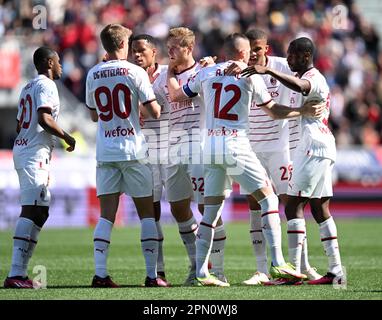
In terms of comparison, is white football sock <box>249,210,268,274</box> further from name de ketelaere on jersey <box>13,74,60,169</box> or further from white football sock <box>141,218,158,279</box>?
name de ketelaere on jersey <box>13,74,60,169</box>

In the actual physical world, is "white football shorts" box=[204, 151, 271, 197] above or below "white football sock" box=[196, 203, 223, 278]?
above

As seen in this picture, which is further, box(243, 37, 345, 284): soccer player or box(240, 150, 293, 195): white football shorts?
box(240, 150, 293, 195): white football shorts

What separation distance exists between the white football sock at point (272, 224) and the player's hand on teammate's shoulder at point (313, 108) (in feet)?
3.07

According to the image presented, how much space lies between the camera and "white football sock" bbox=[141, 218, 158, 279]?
33.0ft

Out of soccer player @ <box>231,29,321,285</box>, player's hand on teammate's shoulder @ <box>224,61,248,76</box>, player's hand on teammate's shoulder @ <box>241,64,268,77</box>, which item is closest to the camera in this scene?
player's hand on teammate's shoulder @ <box>241,64,268,77</box>

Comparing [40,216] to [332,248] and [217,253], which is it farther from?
[332,248]

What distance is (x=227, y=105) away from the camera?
985 centimetres

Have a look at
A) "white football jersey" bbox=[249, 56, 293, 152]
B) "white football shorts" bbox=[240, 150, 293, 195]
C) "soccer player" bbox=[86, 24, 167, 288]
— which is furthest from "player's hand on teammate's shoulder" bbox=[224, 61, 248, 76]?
"white football shorts" bbox=[240, 150, 293, 195]

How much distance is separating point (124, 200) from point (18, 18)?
20.3 feet

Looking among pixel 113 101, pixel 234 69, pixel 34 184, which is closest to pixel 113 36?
pixel 113 101

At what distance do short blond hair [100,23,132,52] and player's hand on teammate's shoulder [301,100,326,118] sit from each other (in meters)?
1.98

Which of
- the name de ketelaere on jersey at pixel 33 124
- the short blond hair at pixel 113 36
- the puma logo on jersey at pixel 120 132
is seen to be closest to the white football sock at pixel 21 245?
the name de ketelaere on jersey at pixel 33 124

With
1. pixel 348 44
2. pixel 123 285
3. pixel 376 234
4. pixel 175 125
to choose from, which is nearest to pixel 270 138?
pixel 175 125
